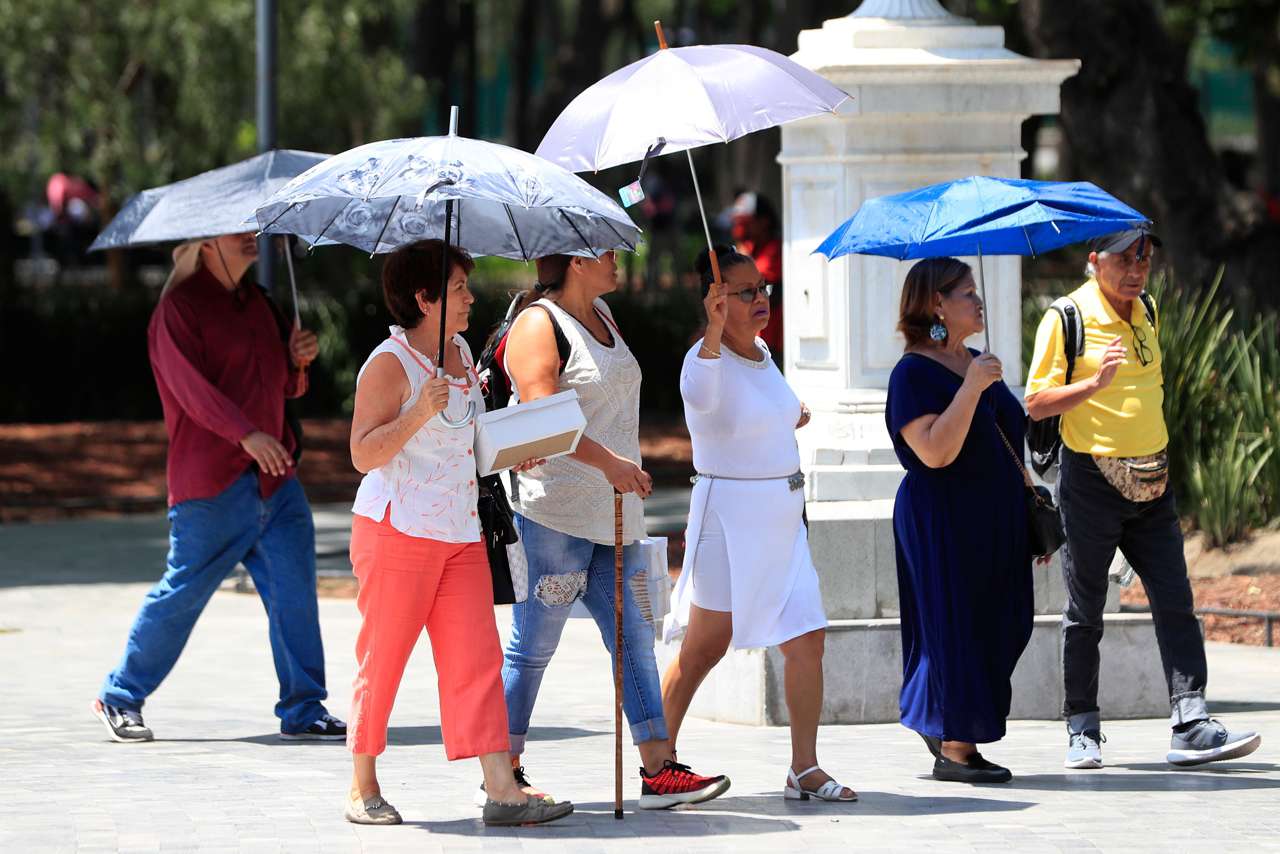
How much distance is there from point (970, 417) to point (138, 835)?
275 cm

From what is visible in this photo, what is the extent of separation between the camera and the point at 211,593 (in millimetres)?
8445

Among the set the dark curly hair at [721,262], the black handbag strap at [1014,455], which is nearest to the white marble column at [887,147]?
A: the black handbag strap at [1014,455]

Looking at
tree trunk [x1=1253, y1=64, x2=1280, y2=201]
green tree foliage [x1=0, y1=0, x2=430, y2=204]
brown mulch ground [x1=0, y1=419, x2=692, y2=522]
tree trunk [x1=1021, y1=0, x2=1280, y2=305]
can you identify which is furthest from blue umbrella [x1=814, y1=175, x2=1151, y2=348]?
tree trunk [x1=1253, y1=64, x2=1280, y2=201]

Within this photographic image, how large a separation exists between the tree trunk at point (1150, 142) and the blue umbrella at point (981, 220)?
9089 millimetres

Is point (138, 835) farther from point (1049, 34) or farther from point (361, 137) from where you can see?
point (361, 137)

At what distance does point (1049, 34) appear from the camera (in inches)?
642

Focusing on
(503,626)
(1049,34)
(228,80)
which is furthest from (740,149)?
(503,626)

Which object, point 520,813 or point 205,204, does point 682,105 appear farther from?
point 205,204

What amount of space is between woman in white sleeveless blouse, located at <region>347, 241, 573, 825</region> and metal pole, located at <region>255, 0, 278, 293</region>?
23.2ft

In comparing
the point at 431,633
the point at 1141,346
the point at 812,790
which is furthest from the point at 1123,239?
the point at 431,633

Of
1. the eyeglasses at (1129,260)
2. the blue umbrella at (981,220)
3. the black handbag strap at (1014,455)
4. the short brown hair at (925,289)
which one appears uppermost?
the blue umbrella at (981,220)

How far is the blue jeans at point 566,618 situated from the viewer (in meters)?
6.85

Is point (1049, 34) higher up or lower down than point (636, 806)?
higher up

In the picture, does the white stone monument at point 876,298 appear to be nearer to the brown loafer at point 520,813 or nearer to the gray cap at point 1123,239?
the gray cap at point 1123,239
